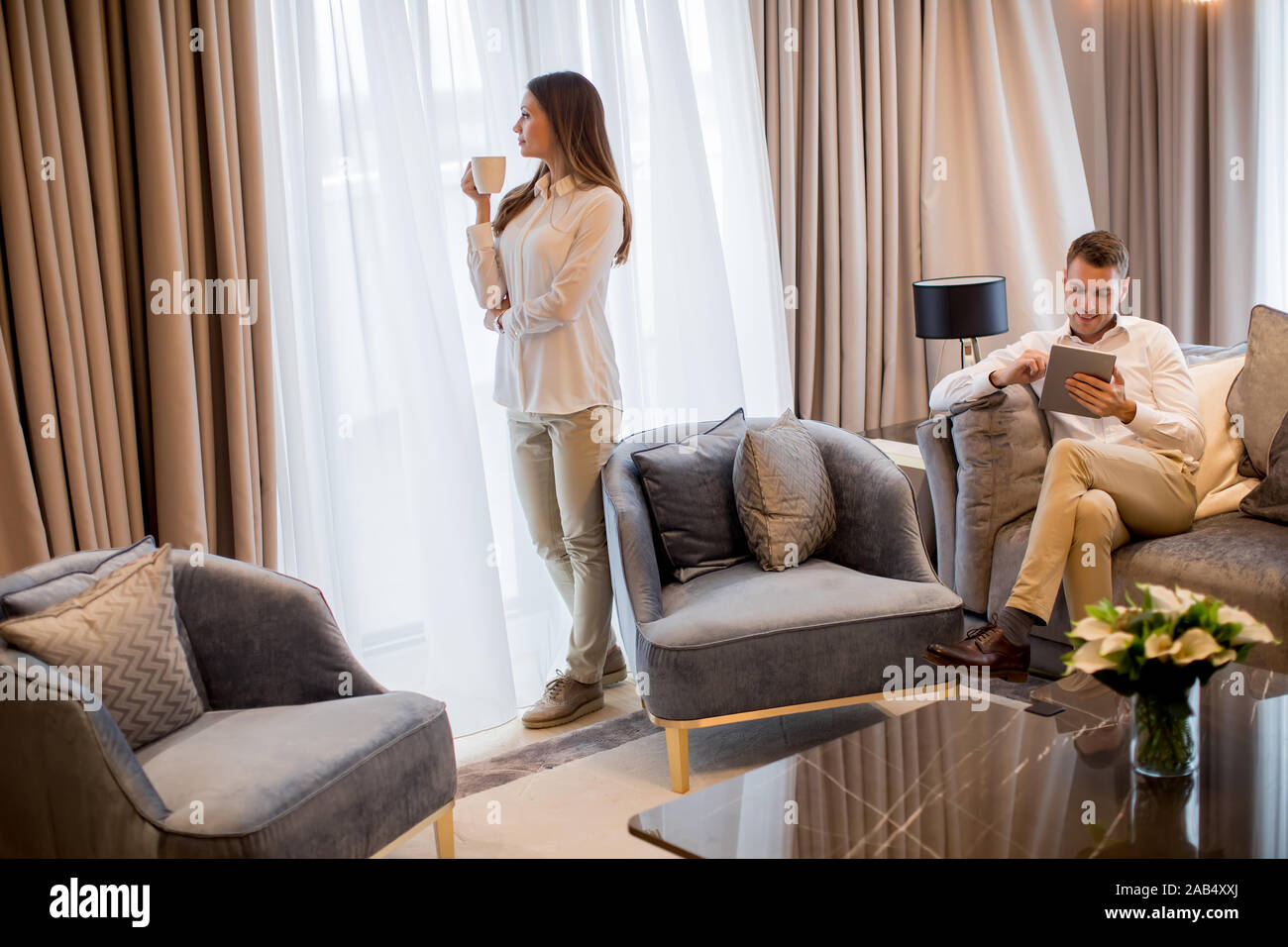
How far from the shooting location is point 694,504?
304cm

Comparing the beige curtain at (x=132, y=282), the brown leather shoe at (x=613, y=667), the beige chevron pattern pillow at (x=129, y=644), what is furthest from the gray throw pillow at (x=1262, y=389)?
the beige chevron pattern pillow at (x=129, y=644)

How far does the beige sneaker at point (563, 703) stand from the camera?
3115 millimetres

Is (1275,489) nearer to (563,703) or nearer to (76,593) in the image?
(563,703)

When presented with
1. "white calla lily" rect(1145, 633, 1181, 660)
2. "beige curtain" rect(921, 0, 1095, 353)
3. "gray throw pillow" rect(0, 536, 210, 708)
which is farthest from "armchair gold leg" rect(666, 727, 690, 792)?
"beige curtain" rect(921, 0, 1095, 353)

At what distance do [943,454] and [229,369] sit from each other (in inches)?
76.1

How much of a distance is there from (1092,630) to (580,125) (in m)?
1.86

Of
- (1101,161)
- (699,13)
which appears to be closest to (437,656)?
(699,13)

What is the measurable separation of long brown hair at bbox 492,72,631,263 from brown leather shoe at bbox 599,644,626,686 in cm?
121

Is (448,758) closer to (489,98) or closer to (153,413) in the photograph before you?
(153,413)

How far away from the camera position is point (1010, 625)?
2924 mm

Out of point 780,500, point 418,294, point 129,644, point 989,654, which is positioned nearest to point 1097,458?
point 989,654

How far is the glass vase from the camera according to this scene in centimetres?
172

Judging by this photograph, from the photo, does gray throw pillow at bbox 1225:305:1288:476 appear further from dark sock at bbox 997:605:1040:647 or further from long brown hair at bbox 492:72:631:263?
long brown hair at bbox 492:72:631:263

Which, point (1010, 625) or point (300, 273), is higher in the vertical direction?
point (300, 273)
